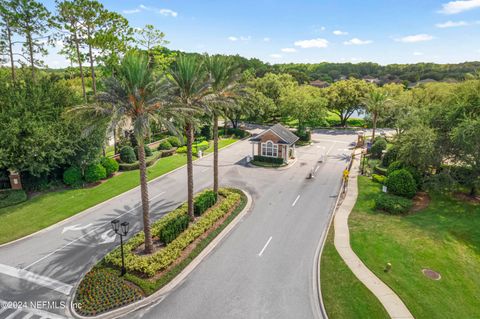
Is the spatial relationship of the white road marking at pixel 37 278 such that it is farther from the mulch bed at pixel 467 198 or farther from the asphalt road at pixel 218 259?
the mulch bed at pixel 467 198

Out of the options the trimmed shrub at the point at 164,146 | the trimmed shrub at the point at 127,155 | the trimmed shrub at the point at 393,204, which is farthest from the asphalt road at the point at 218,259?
the trimmed shrub at the point at 164,146

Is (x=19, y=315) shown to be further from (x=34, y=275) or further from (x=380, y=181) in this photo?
(x=380, y=181)

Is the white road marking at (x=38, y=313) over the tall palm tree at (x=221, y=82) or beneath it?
beneath

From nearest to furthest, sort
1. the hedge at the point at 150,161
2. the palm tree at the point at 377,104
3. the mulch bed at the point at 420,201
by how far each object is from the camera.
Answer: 1. the mulch bed at the point at 420,201
2. the hedge at the point at 150,161
3. the palm tree at the point at 377,104

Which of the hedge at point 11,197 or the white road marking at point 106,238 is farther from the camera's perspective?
the hedge at point 11,197

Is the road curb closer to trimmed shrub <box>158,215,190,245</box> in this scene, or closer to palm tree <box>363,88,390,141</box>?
trimmed shrub <box>158,215,190,245</box>

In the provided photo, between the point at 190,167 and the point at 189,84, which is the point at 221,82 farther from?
the point at 190,167

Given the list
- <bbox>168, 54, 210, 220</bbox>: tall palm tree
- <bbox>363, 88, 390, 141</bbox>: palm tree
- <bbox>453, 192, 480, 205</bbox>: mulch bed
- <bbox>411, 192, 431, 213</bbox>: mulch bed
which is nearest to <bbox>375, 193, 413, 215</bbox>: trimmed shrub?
<bbox>411, 192, 431, 213</bbox>: mulch bed
